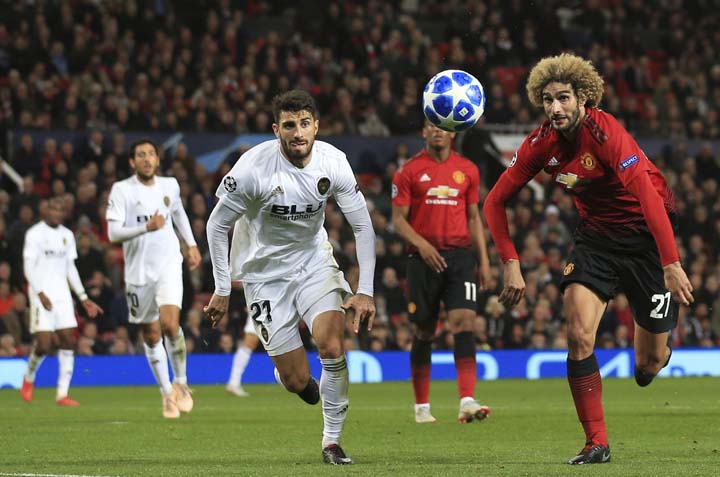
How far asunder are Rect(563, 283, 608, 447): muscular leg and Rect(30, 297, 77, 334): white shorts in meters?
9.19

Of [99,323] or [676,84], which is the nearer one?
[99,323]

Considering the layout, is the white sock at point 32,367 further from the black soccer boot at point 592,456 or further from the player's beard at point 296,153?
the black soccer boot at point 592,456

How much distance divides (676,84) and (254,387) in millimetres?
12616

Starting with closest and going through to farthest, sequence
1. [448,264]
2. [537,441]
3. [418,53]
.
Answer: [537,441], [448,264], [418,53]

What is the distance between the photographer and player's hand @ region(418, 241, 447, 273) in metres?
11.3

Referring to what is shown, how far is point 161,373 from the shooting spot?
12.5m

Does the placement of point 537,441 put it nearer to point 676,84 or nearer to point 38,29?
point 38,29

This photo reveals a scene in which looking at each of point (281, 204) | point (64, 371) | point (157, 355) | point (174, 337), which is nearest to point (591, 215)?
point (281, 204)

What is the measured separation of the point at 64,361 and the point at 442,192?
571cm

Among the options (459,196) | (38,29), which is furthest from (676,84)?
(459,196)

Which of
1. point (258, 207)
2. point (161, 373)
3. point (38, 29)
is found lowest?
point (161, 373)

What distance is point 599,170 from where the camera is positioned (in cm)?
786

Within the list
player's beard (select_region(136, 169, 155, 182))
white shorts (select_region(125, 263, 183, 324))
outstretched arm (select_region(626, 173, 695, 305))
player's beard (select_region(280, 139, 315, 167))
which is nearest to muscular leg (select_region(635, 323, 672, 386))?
outstretched arm (select_region(626, 173, 695, 305))

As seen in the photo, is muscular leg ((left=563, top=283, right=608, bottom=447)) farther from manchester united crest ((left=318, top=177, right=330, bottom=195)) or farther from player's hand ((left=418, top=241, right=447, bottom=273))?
player's hand ((left=418, top=241, right=447, bottom=273))
